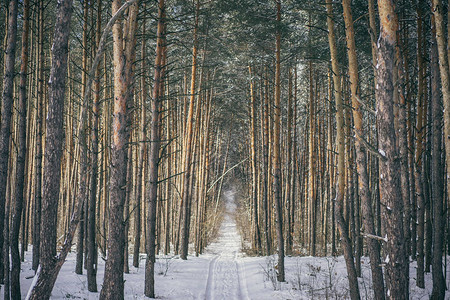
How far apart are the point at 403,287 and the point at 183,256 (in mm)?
9948

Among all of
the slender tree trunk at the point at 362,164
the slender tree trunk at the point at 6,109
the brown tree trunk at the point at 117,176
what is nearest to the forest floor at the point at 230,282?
the slender tree trunk at the point at 362,164

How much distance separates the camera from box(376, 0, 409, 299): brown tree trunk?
3836 millimetres

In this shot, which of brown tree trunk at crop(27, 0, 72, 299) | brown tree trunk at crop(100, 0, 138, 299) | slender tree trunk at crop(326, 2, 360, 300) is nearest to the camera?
brown tree trunk at crop(27, 0, 72, 299)

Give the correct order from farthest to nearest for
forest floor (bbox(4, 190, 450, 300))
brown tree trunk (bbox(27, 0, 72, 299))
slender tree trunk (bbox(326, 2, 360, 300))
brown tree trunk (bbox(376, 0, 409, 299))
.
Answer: forest floor (bbox(4, 190, 450, 300)) < slender tree trunk (bbox(326, 2, 360, 300)) < brown tree trunk (bbox(376, 0, 409, 299)) < brown tree trunk (bbox(27, 0, 72, 299))

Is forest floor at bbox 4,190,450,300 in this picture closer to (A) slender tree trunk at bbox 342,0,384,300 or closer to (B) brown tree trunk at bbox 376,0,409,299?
(A) slender tree trunk at bbox 342,0,384,300

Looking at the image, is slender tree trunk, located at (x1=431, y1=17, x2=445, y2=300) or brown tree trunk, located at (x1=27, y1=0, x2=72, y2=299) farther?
slender tree trunk, located at (x1=431, y1=17, x2=445, y2=300)

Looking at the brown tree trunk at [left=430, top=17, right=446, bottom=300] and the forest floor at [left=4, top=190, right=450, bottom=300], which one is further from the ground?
the brown tree trunk at [left=430, top=17, right=446, bottom=300]

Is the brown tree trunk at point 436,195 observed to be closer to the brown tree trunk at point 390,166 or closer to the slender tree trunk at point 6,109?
the brown tree trunk at point 390,166

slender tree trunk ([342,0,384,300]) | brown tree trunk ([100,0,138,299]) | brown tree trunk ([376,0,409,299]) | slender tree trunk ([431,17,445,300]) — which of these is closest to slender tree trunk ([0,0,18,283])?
brown tree trunk ([100,0,138,299])

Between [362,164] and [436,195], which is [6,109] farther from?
[436,195]

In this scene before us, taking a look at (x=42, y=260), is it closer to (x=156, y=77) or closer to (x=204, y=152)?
(x=156, y=77)

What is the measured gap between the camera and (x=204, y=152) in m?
16.0

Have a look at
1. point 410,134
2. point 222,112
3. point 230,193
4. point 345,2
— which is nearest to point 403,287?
point 345,2

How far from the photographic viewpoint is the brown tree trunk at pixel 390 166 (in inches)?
151
